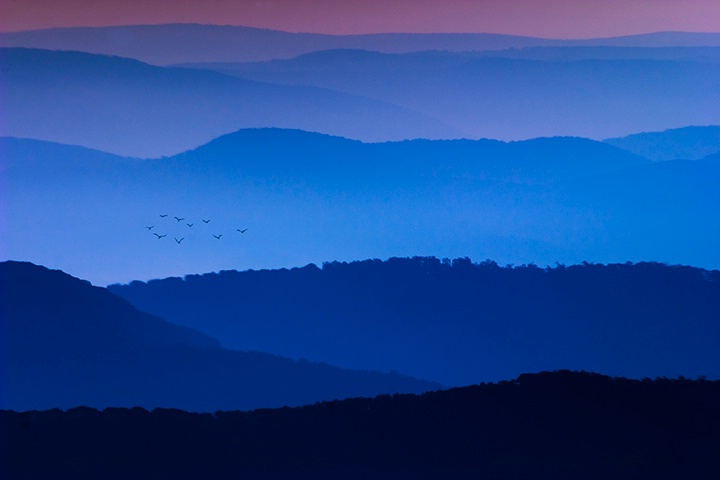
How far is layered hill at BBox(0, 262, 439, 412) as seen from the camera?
4.06 meters

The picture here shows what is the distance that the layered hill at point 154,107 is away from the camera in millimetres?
4129

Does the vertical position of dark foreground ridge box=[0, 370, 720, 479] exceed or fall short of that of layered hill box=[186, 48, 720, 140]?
it falls short

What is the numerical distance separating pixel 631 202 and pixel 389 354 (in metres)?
1.22

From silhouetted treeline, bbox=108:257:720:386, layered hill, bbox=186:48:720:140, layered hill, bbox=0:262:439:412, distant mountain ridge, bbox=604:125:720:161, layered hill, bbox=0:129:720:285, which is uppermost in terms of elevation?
layered hill, bbox=186:48:720:140

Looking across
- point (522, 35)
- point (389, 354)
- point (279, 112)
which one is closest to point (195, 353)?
point (389, 354)

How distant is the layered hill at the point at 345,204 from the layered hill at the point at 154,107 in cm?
6

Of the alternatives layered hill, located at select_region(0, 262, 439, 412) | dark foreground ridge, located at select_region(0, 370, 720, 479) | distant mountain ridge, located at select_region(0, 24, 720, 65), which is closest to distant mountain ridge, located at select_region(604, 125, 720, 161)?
distant mountain ridge, located at select_region(0, 24, 720, 65)

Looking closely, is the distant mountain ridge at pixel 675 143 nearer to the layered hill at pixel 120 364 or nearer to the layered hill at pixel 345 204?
the layered hill at pixel 345 204

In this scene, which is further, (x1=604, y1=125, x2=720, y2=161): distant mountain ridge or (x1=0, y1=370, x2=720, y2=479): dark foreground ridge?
(x1=604, y1=125, x2=720, y2=161): distant mountain ridge

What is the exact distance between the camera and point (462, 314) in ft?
13.9

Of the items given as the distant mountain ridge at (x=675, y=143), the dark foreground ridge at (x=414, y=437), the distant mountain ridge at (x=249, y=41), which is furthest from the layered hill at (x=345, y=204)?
the dark foreground ridge at (x=414, y=437)

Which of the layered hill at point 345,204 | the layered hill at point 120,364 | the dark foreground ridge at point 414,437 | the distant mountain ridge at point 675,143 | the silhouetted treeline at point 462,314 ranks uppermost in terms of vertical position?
the distant mountain ridge at point 675,143

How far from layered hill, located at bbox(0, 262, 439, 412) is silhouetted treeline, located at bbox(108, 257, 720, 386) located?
0.23 feet

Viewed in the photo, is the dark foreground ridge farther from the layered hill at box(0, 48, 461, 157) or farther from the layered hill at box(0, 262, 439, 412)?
the layered hill at box(0, 48, 461, 157)
